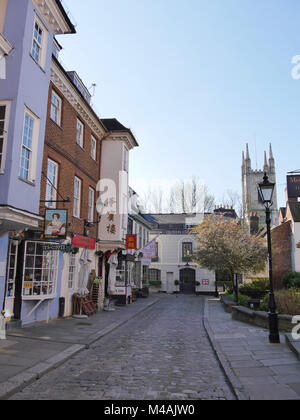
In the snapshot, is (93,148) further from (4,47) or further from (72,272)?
(4,47)

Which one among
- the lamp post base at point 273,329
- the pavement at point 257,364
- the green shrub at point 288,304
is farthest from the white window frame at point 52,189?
the green shrub at point 288,304

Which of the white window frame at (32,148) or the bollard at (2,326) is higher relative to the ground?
the white window frame at (32,148)

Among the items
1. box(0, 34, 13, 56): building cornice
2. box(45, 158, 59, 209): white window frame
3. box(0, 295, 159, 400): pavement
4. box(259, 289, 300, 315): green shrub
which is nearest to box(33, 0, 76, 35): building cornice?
box(0, 34, 13, 56): building cornice

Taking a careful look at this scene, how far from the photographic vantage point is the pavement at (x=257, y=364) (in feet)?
19.1

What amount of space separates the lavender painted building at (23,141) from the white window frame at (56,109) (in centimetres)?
228

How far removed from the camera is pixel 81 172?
16.7 m

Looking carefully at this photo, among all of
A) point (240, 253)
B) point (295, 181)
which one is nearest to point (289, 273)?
point (240, 253)

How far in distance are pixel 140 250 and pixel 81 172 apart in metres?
17.8

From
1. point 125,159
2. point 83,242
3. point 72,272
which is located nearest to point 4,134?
point 83,242

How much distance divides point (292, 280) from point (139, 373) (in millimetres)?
23005

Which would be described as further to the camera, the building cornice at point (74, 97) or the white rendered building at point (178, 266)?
the white rendered building at point (178, 266)

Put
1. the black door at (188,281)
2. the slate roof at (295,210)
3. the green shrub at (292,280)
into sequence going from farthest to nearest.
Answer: the black door at (188,281) < the slate roof at (295,210) < the green shrub at (292,280)

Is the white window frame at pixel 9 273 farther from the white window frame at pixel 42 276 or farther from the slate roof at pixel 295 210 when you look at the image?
the slate roof at pixel 295 210
